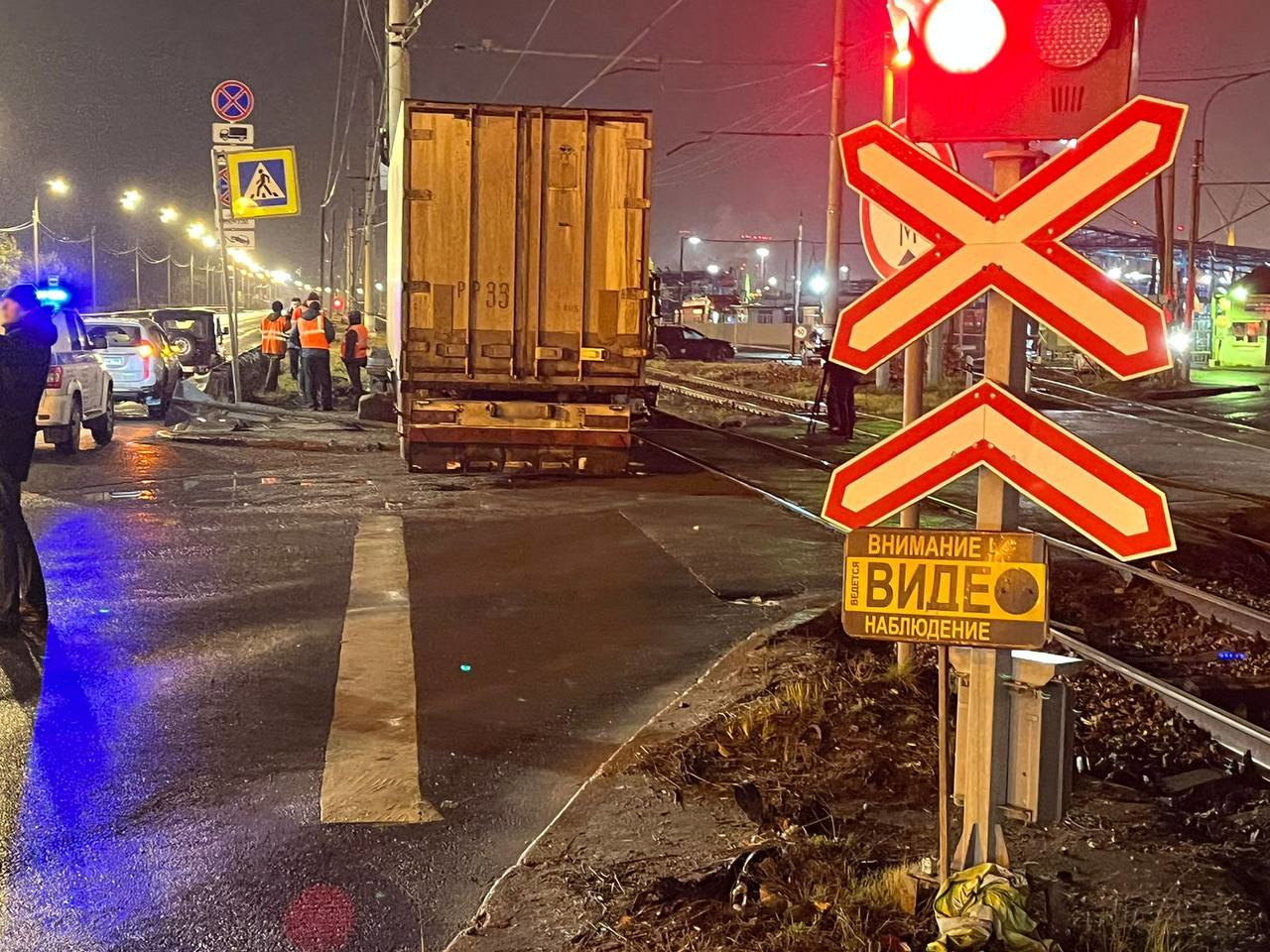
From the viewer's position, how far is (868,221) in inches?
219

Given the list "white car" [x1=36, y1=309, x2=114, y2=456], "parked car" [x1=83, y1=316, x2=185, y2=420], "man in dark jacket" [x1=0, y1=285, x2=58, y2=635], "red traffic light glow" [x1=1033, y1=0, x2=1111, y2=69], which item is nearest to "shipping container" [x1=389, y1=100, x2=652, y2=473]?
"white car" [x1=36, y1=309, x2=114, y2=456]

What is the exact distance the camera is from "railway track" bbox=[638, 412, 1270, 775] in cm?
575

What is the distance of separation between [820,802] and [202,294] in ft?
527

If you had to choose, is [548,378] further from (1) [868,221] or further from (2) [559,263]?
(1) [868,221]

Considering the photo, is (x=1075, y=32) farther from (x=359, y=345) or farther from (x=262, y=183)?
(x=359, y=345)

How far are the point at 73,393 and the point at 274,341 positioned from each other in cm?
928

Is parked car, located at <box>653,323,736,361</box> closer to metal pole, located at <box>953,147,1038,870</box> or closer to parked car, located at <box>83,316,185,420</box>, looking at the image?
parked car, located at <box>83,316,185,420</box>

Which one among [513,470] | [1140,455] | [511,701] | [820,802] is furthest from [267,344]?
[820,802]

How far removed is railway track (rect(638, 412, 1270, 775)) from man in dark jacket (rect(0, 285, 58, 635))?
4521 millimetres

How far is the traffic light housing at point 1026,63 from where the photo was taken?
3488mm

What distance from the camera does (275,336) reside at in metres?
24.4

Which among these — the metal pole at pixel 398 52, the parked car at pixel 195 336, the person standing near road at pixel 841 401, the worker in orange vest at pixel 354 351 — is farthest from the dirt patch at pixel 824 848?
the parked car at pixel 195 336

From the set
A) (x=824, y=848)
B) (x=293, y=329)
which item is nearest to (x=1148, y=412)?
(x=293, y=329)

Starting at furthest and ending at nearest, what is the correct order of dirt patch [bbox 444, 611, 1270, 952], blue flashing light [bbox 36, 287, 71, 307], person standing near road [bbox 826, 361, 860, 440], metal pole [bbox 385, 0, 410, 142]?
metal pole [bbox 385, 0, 410, 142] → person standing near road [bbox 826, 361, 860, 440] → blue flashing light [bbox 36, 287, 71, 307] → dirt patch [bbox 444, 611, 1270, 952]
